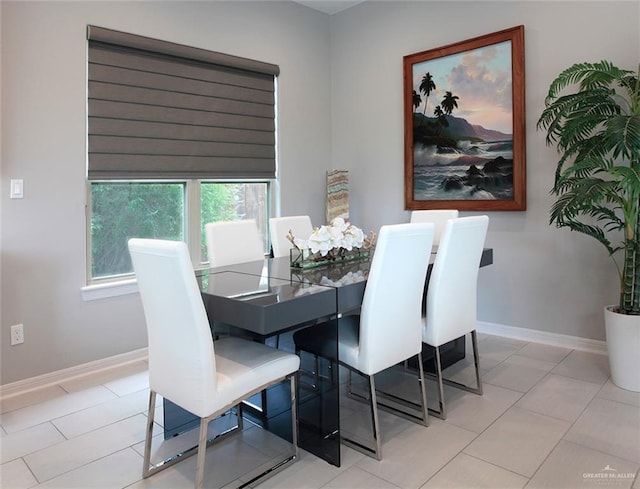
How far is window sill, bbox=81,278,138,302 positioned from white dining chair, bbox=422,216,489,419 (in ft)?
7.03

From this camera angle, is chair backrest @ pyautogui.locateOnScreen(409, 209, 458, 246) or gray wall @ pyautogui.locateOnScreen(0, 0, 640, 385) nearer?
A: gray wall @ pyautogui.locateOnScreen(0, 0, 640, 385)

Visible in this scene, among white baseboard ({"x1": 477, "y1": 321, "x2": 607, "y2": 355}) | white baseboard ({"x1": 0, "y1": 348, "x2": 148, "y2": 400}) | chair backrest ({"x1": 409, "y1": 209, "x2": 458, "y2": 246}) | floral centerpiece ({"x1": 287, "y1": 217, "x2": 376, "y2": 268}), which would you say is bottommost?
white baseboard ({"x1": 0, "y1": 348, "x2": 148, "y2": 400})

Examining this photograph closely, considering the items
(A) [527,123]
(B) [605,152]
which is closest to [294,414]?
(B) [605,152]

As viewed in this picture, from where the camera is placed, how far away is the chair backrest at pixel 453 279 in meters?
2.48

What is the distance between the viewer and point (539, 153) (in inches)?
144

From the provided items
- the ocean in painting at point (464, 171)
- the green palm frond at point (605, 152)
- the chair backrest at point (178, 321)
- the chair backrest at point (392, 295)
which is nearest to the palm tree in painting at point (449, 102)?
the ocean in painting at point (464, 171)

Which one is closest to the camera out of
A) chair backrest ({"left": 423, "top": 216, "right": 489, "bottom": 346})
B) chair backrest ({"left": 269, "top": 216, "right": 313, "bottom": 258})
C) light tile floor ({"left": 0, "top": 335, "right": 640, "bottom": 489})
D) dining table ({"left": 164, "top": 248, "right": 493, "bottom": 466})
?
dining table ({"left": 164, "top": 248, "right": 493, "bottom": 466})

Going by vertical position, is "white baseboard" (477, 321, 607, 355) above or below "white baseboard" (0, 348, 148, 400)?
above

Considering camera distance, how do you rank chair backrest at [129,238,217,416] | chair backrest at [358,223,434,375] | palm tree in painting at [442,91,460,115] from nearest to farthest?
1. chair backrest at [129,238,217,416]
2. chair backrest at [358,223,434,375]
3. palm tree in painting at [442,91,460,115]

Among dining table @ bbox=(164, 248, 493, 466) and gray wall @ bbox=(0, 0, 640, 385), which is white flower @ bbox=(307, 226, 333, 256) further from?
gray wall @ bbox=(0, 0, 640, 385)

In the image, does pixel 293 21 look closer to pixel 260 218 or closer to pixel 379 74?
pixel 379 74

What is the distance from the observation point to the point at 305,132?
15.8ft

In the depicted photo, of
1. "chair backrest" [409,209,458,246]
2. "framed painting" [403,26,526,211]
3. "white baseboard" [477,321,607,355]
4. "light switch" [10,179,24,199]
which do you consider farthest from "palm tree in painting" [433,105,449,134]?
"light switch" [10,179,24,199]

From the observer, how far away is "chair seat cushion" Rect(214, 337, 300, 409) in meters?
1.84
